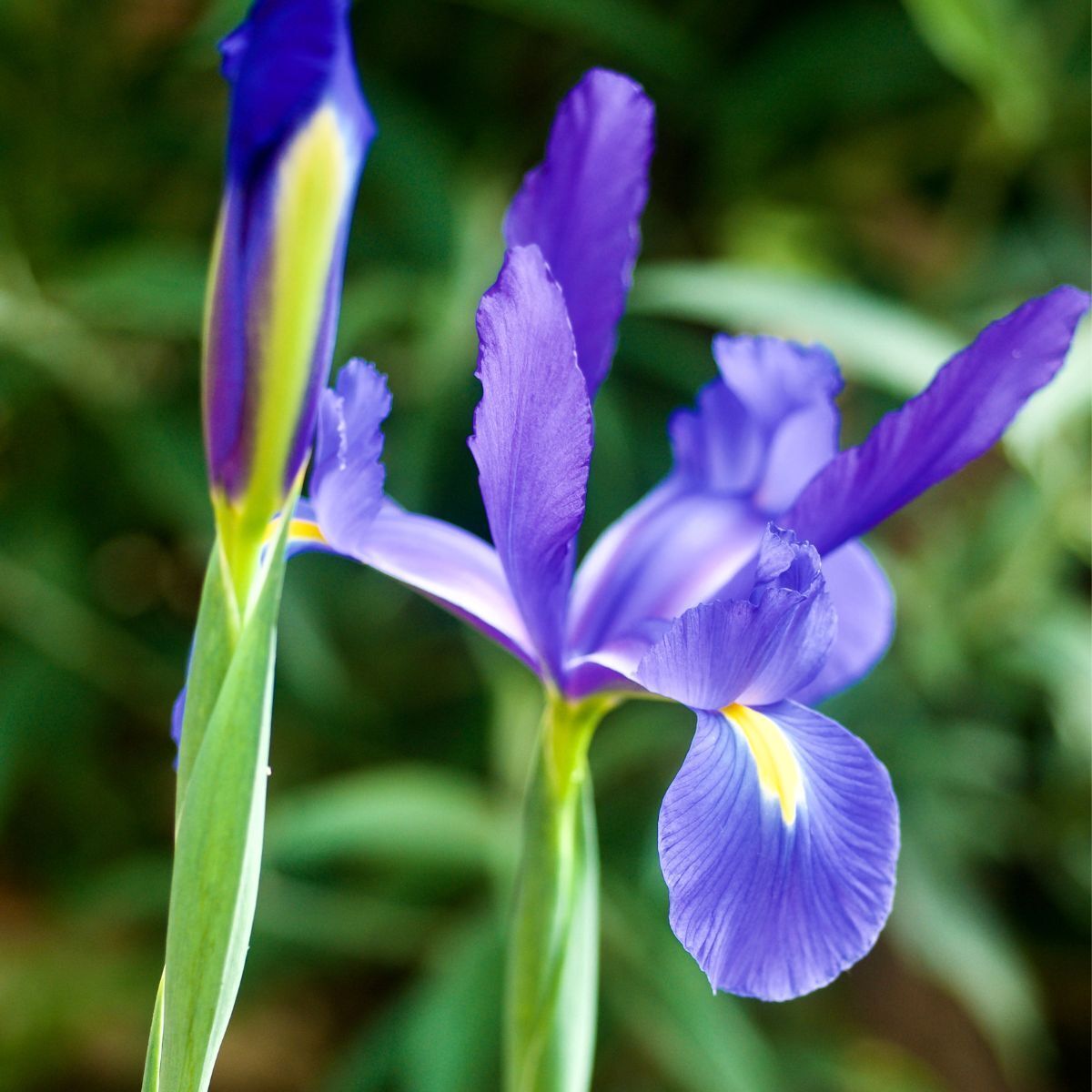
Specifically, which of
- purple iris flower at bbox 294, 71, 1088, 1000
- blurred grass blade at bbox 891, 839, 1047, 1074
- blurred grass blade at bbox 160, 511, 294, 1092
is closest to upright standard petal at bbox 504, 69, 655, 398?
purple iris flower at bbox 294, 71, 1088, 1000

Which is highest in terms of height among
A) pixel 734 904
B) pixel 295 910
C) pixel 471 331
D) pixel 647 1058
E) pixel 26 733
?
pixel 734 904

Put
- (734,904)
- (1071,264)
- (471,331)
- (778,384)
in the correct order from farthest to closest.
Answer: (1071,264)
(471,331)
(778,384)
(734,904)

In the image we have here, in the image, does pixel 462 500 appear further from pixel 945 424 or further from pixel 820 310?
pixel 945 424

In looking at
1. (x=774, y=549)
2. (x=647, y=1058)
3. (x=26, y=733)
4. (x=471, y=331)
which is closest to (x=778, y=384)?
(x=774, y=549)

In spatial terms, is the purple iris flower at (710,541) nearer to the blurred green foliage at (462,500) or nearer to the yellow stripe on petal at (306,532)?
the yellow stripe on petal at (306,532)

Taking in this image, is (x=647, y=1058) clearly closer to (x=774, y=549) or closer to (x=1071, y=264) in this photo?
(x=1071, y=264)

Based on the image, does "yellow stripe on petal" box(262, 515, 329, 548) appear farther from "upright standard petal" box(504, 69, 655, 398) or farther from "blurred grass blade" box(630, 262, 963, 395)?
"blurred grass blade" box(630, 262, 963, 395)
